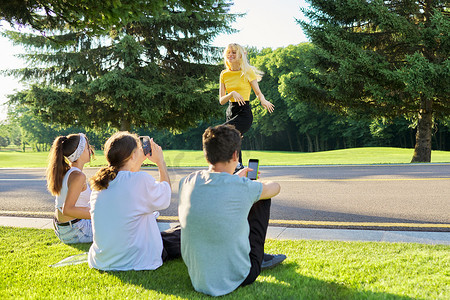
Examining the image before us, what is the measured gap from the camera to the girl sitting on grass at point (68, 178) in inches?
156

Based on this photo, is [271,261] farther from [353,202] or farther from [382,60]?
[382,60]

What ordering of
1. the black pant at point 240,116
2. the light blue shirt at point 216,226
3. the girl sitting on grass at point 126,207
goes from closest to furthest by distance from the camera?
the light blue shirt at point 216,226 < the girl sitting on grass at point 126,207 < the black pant at point 240,116

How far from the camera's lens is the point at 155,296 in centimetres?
284

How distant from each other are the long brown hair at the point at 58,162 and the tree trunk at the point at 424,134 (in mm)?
18746

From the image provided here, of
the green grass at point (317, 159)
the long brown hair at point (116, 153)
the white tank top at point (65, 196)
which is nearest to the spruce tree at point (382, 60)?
the green grass at point (317, 159)

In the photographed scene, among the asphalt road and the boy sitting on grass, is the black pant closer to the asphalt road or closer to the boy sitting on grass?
the asphalt road

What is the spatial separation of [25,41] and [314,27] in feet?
50.4

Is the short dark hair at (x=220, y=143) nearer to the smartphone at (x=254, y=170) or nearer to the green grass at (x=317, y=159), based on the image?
the smartphone at (x=254, y=170)

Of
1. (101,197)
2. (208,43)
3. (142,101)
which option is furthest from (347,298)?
(208,43)

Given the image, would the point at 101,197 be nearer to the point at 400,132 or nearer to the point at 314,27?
the point at 314,27

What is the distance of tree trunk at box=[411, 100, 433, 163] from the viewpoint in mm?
18750

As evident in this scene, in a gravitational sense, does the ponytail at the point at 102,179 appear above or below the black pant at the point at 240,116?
below

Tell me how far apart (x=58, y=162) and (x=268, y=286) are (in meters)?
2.58

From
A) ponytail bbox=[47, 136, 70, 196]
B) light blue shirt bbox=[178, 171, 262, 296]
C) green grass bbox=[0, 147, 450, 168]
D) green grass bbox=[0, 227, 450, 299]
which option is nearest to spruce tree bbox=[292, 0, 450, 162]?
green grass bbox=[0, 147, 450, 168]
